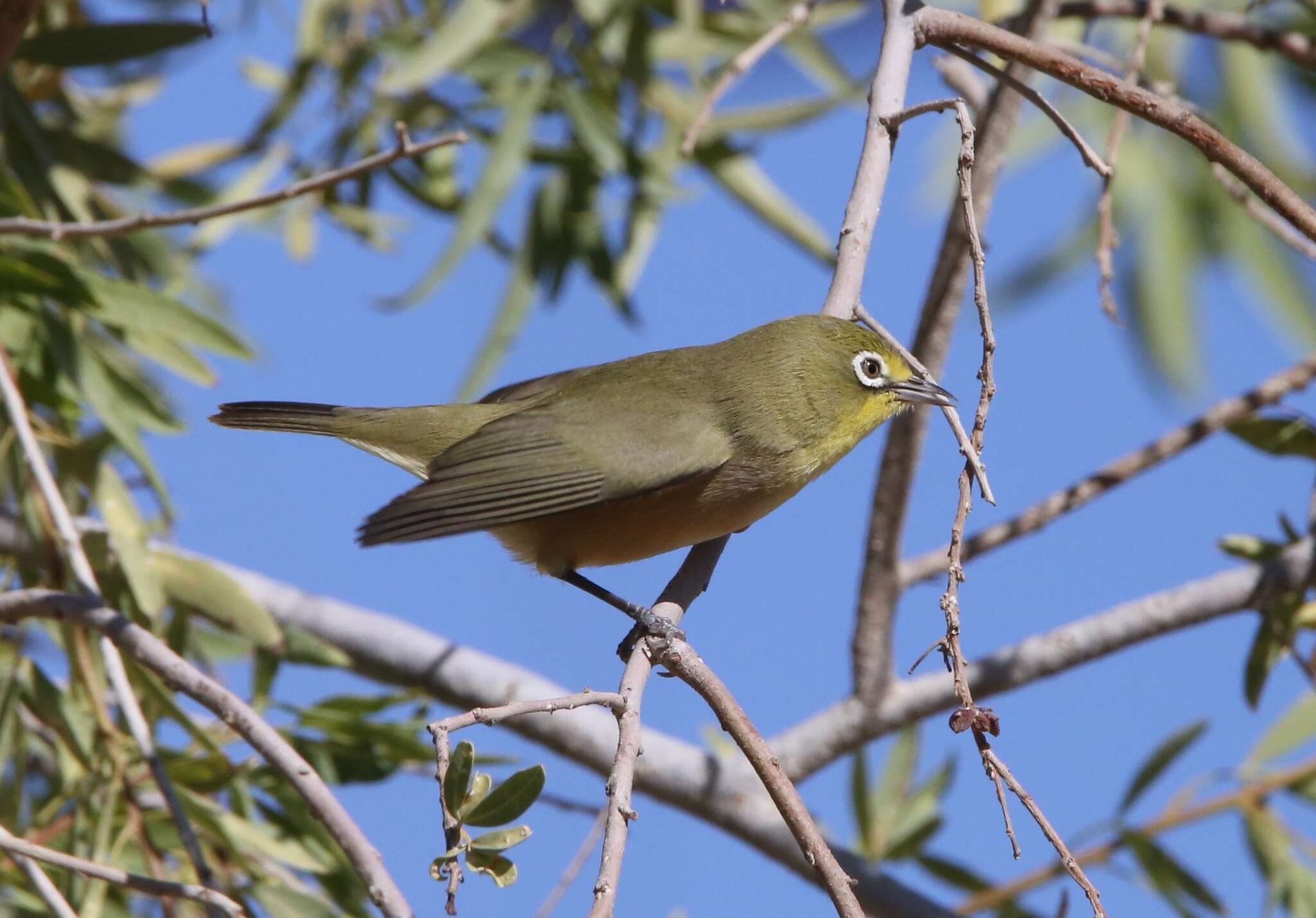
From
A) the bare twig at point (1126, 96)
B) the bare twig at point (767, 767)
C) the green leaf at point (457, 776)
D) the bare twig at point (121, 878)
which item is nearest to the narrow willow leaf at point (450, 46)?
the bare twig at point (1126, 96)

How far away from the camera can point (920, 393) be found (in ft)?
13.4

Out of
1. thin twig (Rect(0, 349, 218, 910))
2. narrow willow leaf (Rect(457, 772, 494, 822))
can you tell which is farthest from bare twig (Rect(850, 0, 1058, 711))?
narrow willow leaf (Rect(457, 772, 494, 822))

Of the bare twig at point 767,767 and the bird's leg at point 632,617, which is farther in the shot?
the bird's leg at point 632,617

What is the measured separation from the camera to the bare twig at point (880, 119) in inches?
129

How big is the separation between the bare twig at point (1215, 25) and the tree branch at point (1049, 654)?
137 cm

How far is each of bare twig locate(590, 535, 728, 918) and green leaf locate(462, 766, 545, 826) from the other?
0.12 meters

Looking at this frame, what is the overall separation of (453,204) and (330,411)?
3.78ft

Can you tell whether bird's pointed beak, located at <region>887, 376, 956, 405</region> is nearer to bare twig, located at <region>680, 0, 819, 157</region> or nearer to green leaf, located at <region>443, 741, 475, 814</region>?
bare twig, located at <region>680, 0, 819, 157</region>

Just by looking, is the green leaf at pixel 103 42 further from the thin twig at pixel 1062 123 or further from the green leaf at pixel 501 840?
the green leaf at pixel 501 840

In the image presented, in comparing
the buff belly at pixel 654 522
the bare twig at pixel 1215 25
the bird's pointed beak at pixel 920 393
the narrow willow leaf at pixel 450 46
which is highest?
the narrow willow leaf at pixel 450 46

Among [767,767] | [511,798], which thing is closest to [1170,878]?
[767,767]

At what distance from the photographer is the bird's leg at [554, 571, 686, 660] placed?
3258 millimetres

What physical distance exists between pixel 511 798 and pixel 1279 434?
2.50 m

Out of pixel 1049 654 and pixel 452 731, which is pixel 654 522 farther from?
pixel 452 731
